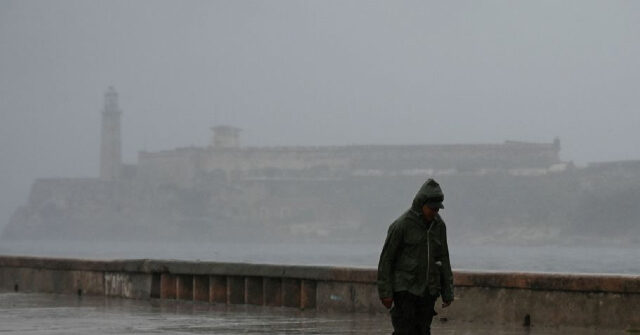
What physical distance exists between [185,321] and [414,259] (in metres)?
4.31

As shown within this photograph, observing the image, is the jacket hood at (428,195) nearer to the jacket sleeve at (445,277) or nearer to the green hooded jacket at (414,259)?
the green hooded jacket at (414,259)

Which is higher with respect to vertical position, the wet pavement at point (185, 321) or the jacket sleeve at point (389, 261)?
the jacket sleeve at point (389, 261)

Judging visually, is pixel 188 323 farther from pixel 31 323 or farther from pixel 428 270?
pixel 428 270

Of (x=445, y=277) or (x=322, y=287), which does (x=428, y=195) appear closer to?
(x=445, y=277)

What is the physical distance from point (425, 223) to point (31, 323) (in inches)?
186

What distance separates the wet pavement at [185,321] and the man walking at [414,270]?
2790mm

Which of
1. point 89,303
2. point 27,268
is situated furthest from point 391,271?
point 27,268

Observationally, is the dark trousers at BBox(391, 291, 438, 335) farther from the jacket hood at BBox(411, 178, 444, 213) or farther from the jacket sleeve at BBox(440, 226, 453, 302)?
the jacket hood at BBox(411, 178, 444, 213)

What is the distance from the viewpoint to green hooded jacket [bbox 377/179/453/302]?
675 cm

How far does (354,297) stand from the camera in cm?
1164

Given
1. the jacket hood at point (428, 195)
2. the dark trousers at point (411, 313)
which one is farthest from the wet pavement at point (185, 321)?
the jacket hood at point (428, 195)

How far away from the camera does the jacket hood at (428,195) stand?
260 inches

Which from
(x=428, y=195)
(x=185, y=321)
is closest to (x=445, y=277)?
(x=428, y=195)

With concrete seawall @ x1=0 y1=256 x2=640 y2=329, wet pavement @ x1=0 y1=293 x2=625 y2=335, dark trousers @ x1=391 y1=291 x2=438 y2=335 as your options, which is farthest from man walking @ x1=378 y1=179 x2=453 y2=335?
concrete seawall @ x1=0 y1=256 x2=640 y2=329
